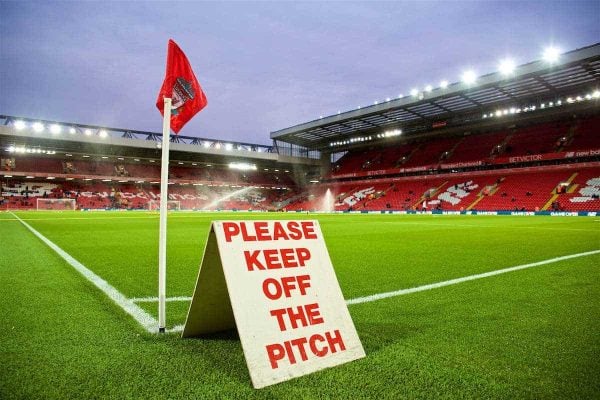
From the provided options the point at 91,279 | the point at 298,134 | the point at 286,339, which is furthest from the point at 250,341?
the point at 298,134

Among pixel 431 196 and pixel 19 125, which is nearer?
pixel 19 125

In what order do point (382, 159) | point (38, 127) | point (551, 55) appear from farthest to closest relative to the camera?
point (382, 159)
point (38, 127)
point (551, 55)

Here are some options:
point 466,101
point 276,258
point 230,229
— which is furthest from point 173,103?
point 466,101

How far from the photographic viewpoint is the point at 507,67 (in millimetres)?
28656

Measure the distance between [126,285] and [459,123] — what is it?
152 feet

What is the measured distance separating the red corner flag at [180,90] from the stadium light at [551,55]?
3070 cm

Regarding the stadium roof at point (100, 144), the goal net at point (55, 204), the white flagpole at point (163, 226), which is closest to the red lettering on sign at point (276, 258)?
the white flagpole at point (163, 226)

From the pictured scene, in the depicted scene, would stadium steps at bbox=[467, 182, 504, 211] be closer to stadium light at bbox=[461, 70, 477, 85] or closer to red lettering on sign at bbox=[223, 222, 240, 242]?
stadium light at bbox=[461, 70, 477, 85]

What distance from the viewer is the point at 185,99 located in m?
3.23

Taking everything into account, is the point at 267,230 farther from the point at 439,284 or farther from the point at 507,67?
the point at 507,67

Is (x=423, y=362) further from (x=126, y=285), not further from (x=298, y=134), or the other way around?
(x=298, y=134)

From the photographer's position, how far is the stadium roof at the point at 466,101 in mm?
27828

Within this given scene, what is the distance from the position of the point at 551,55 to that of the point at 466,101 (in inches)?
402

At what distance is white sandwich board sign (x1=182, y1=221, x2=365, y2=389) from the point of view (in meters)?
2.11
